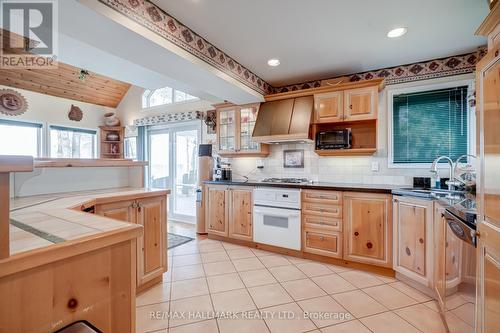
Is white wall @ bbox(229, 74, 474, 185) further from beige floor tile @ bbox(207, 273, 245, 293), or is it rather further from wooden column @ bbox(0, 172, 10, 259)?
wooden column @ bbox(0, 172, 10, 259)

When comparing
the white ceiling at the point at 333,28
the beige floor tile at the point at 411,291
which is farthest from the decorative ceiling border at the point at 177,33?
the beige floor tile at the point at 411,291

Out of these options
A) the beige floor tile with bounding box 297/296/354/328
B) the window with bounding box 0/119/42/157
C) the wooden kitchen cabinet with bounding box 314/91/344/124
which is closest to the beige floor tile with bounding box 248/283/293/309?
the beige floor tile with bounding box 297/296/354/328

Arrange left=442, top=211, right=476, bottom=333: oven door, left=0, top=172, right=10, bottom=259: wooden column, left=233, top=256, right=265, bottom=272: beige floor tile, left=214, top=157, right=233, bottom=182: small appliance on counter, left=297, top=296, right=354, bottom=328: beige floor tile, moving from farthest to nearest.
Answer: left=214, top=157, right=233, bottom=182: small appliance on counter, left=233, top=256, right=265, bottom=272: beige floor tile, left=297, top=296, right=354, bottom=328: beige floor tile, left=442, top=211, right=476, bottom=333: oven door, left=0, top=172, right=10, bottom=259: wooden column

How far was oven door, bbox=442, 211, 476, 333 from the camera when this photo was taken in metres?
1.29

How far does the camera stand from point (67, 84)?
16.8 feet

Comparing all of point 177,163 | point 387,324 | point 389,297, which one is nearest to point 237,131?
point 177,163

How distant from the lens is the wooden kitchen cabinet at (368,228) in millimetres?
2576

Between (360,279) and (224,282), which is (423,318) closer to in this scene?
(360,279)

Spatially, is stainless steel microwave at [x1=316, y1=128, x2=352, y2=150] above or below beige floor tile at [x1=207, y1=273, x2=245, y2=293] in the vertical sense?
above

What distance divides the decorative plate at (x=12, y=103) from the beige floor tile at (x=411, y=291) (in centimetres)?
672

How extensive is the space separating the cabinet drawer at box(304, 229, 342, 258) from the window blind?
1318 millimetres

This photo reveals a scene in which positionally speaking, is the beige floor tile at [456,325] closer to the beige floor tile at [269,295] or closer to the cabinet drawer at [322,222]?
the beige floor tile at [269,295]

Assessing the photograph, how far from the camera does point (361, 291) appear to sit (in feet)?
7.50

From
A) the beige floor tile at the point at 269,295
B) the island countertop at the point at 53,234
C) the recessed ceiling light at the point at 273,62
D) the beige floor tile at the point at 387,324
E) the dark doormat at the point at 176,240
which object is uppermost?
the recessed ceiling light at the point at 273,62
